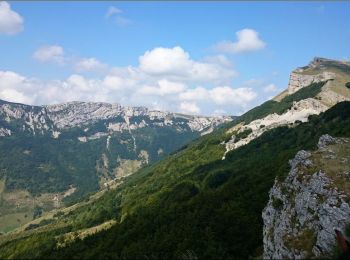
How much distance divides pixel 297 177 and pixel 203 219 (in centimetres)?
6602

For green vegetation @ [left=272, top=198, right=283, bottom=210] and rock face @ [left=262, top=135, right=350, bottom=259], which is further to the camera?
green vegetation @ [left=272, top=198, right=283, bottom=210]

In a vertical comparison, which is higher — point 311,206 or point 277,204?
point 311,206

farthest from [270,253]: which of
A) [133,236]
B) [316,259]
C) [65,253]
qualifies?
[65,253]

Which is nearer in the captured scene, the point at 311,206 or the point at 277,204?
the point at 311,206

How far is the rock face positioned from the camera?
6225 cm

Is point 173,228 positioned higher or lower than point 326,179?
lower

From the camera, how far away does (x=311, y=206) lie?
2726 inches

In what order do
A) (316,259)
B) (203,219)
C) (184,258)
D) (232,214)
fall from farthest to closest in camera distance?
(203,219), (232,214), (184,258), (316,259)

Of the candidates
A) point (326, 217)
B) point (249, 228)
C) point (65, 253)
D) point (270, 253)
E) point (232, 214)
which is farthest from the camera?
point (65, 253)

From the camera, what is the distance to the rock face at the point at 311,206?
6225 centimetres

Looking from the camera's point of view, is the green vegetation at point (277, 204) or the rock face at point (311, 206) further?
the green vegetation at point (277, 204)

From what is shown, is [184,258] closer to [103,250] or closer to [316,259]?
[316,259]

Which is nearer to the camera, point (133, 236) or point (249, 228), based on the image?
point (249, 228)

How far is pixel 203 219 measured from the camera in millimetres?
141000
